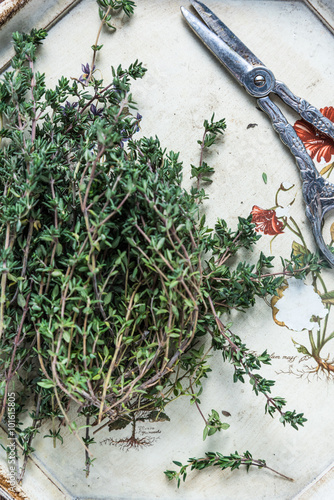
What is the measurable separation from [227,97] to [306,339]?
0.73 m

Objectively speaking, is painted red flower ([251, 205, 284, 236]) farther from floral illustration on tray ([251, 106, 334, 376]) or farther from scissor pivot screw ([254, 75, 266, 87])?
scissor pivot screw ([254, 75, 266, 87])

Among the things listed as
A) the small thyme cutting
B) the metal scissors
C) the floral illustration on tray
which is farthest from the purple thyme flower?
the floral illustration on tray

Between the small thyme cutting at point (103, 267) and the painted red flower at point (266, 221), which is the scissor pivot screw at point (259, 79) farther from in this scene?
the painted red flower at point (266, 221)

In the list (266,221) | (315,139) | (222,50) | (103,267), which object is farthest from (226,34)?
(103,267)

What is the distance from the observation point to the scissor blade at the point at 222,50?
1.27 meters

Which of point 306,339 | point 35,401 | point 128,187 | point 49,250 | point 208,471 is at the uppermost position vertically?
point 128,187

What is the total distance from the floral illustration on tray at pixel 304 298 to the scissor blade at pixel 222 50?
228mm

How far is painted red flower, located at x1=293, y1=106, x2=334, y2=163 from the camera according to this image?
1312mm

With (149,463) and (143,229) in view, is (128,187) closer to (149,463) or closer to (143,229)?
(143,229)

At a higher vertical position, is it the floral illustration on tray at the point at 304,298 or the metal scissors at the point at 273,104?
the metal scissors at the point at 273,104

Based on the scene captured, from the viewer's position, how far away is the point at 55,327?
960mm

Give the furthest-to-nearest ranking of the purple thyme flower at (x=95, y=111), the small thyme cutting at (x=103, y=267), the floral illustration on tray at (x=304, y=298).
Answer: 1. the floral illustration on tray at (x=304, y=298)
2. the purple thyme flower at (x=95, y=111)
3. the small thyme cutting at (x=103, y=267)

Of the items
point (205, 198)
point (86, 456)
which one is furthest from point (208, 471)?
point (205, 198)

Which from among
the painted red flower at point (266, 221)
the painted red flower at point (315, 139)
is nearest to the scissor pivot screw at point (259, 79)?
the painted red flower at point (315, 139)
